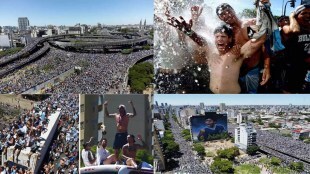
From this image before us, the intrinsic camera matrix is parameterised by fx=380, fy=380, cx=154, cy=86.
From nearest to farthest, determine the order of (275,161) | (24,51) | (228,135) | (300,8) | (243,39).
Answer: (300,8), (243,39), (275,161), (228,135), (24,51)

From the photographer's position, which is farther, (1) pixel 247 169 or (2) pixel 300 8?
(1) pixel 247 169

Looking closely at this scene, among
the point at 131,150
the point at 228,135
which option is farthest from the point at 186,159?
the point at 131,150

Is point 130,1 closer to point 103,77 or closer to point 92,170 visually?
point 103,77

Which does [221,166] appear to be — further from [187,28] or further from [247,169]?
[187,28]

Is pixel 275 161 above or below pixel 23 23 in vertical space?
below

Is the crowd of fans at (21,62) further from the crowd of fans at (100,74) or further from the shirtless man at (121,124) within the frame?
the shirtless man at (121,124)
